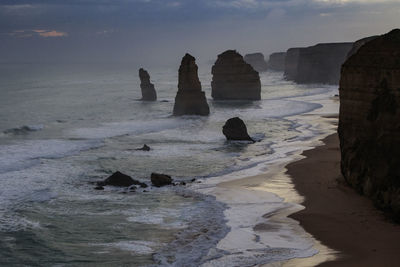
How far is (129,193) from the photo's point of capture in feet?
88.6

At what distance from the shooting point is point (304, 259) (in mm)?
16969

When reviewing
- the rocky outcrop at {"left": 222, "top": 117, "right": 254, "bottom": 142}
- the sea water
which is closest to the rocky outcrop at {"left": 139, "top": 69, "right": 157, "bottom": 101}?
the sea water

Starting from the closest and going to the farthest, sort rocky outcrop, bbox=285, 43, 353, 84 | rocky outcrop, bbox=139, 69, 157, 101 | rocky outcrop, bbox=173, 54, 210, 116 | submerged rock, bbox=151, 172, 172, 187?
submerged rock, bbox=151, 172, 172, 187
rocky outcrop, bbox=173, 54, 210, 116
rocky outcrop, bbox=139, 69, 157, 101
rocky outcrop, bbox=285, 43, 353, 84

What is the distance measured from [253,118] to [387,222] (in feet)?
146

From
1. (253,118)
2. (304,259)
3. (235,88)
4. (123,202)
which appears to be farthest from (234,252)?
(235,88)

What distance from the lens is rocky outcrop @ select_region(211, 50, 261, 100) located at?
8450cm

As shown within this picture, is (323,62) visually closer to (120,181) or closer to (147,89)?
(147,89)

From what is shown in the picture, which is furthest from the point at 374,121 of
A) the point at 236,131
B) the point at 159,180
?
the point at 236,131

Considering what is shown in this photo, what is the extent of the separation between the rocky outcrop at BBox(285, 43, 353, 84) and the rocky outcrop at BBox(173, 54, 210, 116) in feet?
246

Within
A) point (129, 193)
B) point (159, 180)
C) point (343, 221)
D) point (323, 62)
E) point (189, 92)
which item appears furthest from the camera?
point (323, 62)

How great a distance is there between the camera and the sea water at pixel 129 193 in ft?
59.7

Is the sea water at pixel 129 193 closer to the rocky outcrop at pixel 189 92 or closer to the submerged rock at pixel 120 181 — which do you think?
the submerged rock at pixel 120 181

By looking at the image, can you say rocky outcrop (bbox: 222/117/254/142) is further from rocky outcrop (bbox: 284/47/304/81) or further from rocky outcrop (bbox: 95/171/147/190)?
rocky outcrop (bbox: 284/47/304/81)

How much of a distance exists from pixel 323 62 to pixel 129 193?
11444cm
